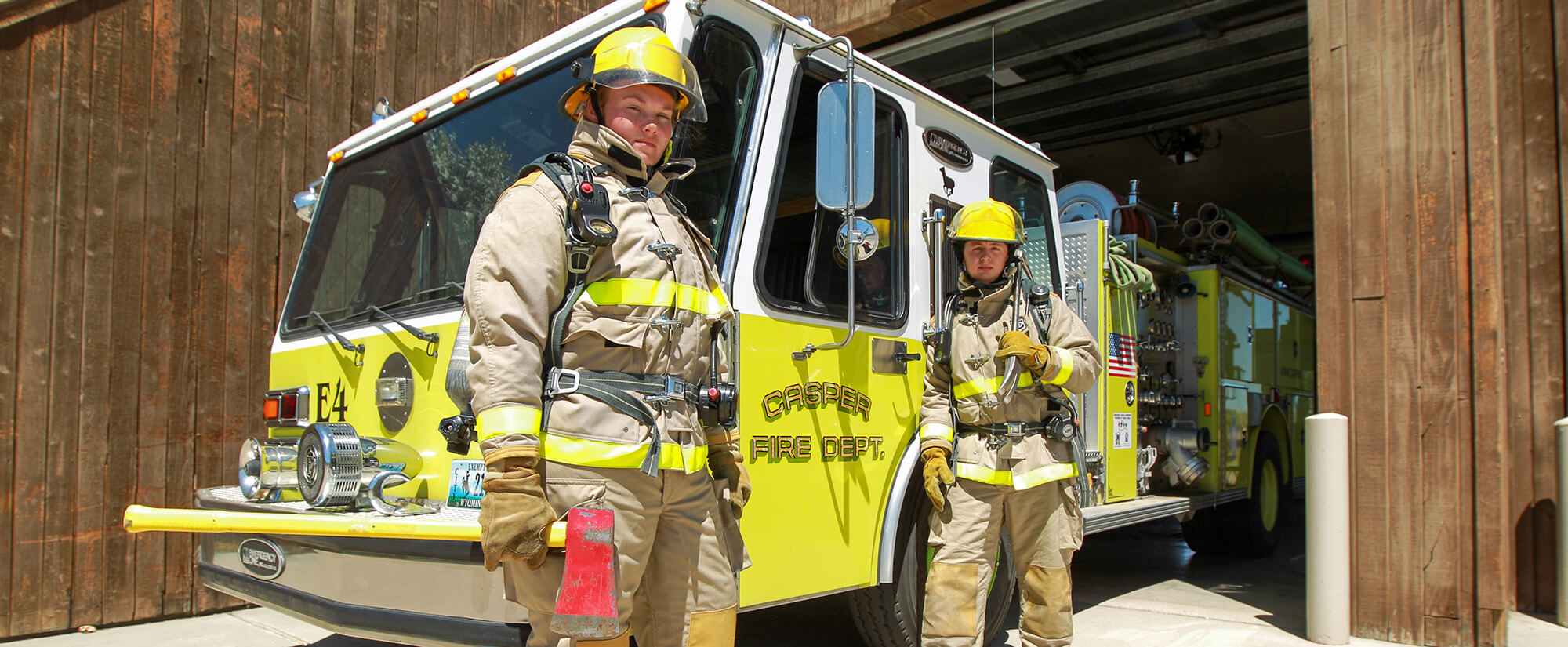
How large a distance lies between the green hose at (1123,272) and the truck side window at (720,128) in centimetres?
274

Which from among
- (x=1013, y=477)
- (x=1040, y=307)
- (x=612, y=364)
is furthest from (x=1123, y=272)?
(x=612, y=364)

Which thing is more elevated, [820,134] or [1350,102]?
[1350,102]

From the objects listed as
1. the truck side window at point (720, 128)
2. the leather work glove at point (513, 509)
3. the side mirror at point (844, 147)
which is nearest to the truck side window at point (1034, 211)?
the side mirror at point (844, 147)

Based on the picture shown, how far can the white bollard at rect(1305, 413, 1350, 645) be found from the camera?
441 centimetres

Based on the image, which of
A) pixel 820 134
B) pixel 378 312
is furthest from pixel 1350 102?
pixel 378 312

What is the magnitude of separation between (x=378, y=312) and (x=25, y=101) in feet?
7.76

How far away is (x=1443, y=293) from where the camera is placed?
4328 millimetres

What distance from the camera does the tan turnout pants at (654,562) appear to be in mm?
2172

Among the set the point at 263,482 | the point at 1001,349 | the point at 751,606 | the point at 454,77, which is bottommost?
the point at 751,606

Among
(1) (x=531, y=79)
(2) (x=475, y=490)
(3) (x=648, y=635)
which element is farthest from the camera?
(1) (x=531, y=79)

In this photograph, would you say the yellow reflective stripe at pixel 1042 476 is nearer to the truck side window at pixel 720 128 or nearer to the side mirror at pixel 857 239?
the side mirror at pixel 857 239

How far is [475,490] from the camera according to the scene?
295 centimetres

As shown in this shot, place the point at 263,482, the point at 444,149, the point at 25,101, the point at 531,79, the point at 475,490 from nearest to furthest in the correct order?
1. the point at 475,490
2. the point at 263,482
3. the point at 531,79
4. the point at 444,149
5. the point at 25,101

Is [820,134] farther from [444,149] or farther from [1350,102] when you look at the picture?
[1350,102]
